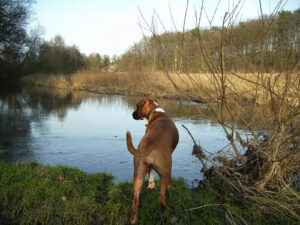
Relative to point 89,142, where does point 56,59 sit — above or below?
above

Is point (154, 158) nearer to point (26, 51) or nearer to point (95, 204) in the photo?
point (95, 204)

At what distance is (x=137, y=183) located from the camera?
10.3 ft

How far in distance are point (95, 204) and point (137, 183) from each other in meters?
0.73

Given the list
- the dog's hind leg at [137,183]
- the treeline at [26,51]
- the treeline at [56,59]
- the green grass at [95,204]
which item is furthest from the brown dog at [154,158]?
the treeline at [56,59]

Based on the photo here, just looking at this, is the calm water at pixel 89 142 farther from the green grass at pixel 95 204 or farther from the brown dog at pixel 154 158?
the brown dog at pixel 154 158

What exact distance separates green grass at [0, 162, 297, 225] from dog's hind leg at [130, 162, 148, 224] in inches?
4.6

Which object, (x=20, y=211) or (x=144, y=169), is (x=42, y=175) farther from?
(x=144, y=169)

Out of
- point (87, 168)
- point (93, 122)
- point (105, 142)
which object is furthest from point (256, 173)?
point (93, 122)

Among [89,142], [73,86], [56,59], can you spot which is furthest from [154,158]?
[56,59]

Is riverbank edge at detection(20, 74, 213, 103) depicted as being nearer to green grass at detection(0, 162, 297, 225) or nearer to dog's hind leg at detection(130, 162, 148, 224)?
green grass at detection(0, 162, 297, 225)

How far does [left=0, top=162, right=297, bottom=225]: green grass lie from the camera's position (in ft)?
10.3

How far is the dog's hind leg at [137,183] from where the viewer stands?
307 cm

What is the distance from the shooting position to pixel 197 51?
4.48 m

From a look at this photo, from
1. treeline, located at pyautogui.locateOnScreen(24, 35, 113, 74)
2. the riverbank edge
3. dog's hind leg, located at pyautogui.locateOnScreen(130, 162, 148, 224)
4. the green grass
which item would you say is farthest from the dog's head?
treeline, located at pyautogui.locateOnScreen(24, 35, 113, 74)
